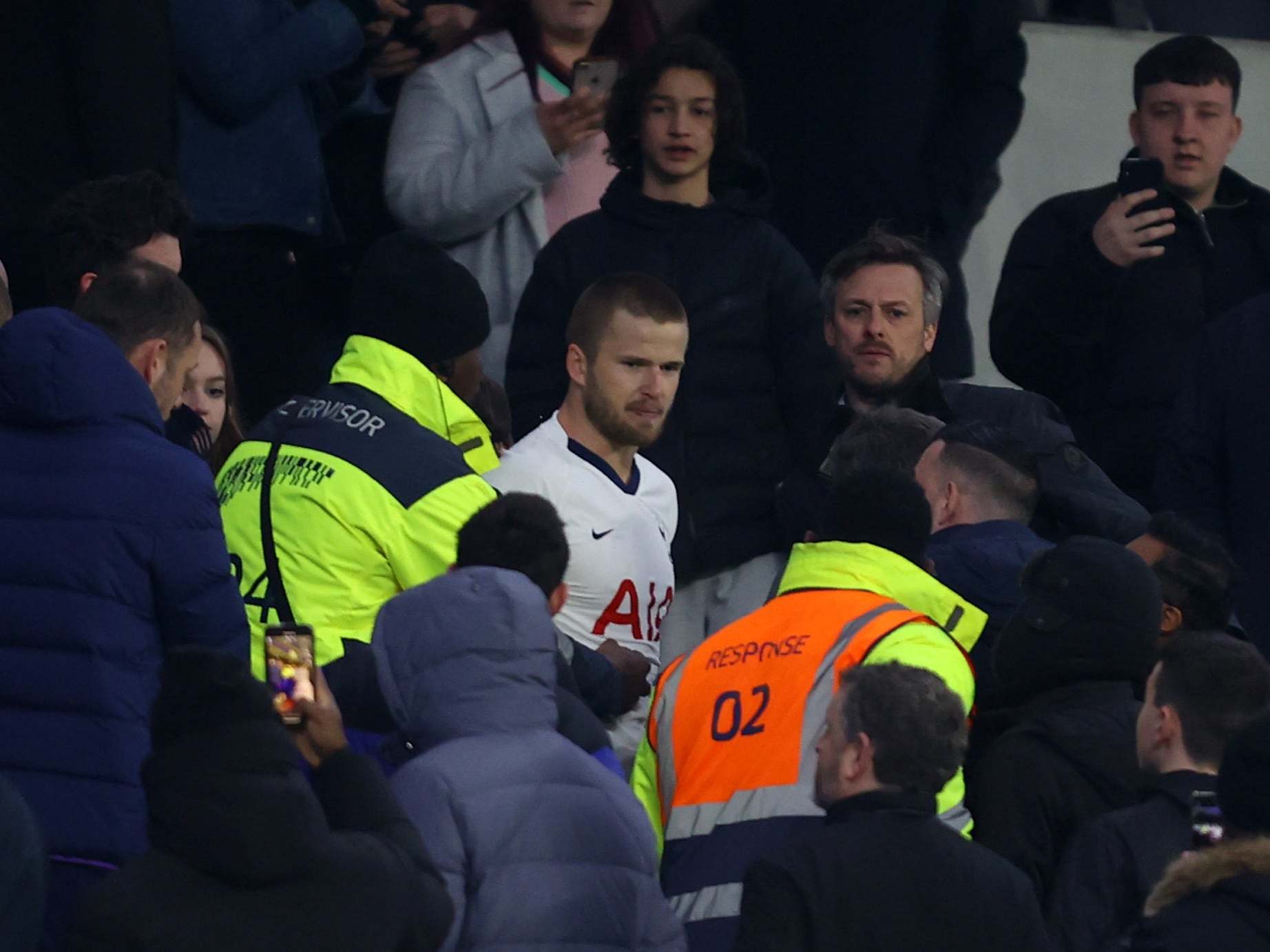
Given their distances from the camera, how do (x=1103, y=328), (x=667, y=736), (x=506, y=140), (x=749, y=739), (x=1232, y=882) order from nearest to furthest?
(x=1232, y=882) < (x=749, y=739) < (x=667, y=736) < (x=506, y=140) < (x=1103, y=328)

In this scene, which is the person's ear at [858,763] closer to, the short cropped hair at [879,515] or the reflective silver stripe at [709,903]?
the reflective silver stripe at [709,903]

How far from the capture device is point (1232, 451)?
7.58m

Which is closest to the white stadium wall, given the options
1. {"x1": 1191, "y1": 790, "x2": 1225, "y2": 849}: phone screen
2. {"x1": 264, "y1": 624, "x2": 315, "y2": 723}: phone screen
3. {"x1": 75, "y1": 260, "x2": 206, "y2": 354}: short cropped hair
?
{"x1": 75, "y1": 260, "x2": 206, "y2": 354}: short cropped hair

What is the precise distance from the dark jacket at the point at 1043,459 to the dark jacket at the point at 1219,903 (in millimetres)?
2517

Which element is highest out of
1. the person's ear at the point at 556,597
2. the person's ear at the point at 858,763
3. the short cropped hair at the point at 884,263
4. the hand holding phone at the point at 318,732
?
the short cropped hair at the point at 884,263

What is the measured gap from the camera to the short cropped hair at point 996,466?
6.65 meters

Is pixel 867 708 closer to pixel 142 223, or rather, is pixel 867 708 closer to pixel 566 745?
pixel 566 745

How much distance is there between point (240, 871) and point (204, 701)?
0.28 metres

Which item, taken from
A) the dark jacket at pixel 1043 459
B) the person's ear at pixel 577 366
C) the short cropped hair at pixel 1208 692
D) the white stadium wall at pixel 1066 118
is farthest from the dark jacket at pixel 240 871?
the white stadium wall at pixel 1066 118

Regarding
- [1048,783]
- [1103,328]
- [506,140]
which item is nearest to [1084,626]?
[1048,783]

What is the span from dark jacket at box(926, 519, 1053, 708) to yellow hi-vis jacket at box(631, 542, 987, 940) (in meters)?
0.63

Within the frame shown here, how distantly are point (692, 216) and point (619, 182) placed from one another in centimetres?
24

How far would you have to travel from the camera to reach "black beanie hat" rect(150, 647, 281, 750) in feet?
13.7

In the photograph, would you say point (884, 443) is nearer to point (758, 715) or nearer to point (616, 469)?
point (616, 469)
